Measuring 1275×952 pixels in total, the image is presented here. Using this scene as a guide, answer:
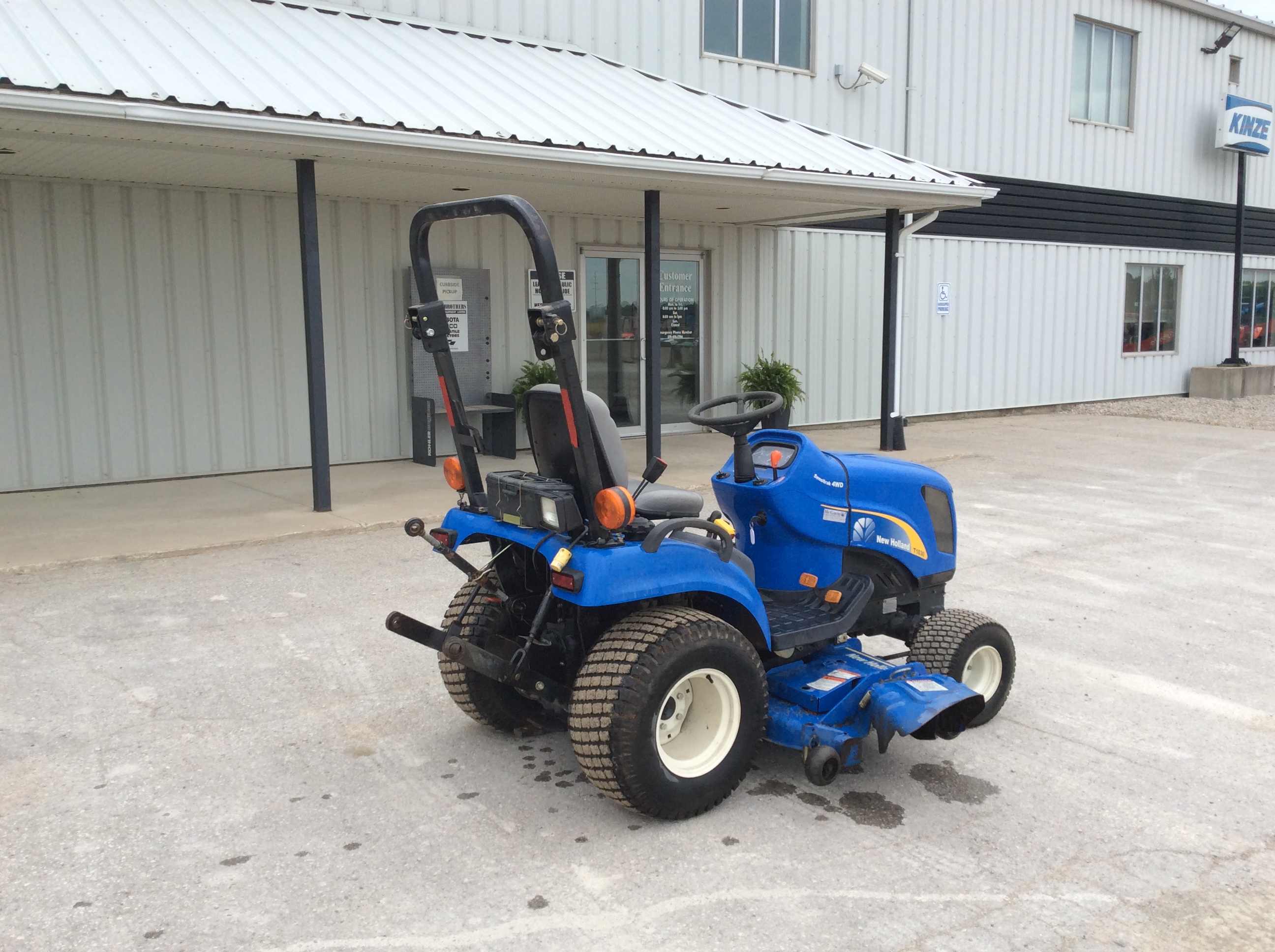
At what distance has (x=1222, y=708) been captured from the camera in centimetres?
444

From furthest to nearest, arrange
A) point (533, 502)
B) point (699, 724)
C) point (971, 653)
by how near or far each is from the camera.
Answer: point (971, 653) → point (699, 724) → point (533, 502)

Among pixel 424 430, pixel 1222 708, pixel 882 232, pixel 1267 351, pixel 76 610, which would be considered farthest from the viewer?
pixel 1267 351

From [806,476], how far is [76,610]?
409 centimetres

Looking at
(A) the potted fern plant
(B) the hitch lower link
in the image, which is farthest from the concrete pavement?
(A) the potted fern plant

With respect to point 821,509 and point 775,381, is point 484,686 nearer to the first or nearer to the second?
point 821,509

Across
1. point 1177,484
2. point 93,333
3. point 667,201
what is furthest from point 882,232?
point 93,333

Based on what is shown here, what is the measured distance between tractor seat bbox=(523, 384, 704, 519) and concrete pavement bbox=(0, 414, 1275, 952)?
974 mm

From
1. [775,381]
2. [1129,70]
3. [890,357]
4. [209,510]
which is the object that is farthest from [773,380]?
[1129,70]

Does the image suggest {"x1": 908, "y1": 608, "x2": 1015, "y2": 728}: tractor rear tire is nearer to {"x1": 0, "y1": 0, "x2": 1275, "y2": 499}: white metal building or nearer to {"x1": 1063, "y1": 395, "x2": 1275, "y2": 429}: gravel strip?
{"x1": 0, "y1": 0, "x2": 1275, "y2": 499}: white metal building

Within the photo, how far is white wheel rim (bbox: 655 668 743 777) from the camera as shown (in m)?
3.41

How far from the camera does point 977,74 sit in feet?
50.3

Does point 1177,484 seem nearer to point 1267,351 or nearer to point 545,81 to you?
point 545,81

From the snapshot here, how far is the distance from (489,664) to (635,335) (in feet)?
31.0

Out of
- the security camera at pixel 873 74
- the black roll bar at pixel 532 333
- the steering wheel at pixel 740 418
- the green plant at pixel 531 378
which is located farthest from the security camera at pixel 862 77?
the black roll bar at pixel 532 333
